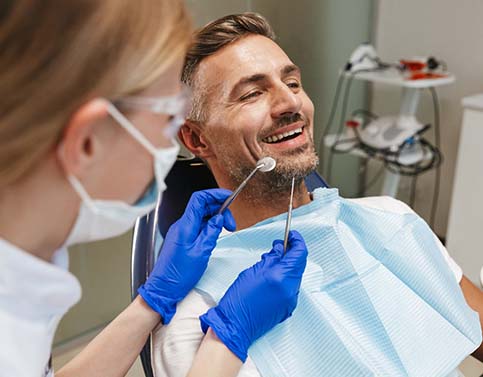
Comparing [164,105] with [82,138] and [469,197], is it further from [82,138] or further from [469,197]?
[469,197]

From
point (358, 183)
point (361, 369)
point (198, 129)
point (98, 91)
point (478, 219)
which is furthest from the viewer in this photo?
point (358, 183)

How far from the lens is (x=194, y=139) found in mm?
1372

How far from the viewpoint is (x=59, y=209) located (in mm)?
576

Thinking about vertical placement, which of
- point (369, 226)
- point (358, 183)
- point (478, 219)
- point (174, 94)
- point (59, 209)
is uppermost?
point (174, 94)

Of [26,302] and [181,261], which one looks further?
[181,261]

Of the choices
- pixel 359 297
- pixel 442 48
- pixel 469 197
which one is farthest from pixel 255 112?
pixel 442 48

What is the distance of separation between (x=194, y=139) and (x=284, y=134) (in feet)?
0.82

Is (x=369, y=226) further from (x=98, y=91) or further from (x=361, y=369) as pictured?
(x=98, y=91)

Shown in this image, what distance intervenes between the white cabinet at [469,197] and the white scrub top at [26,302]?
2.05 m

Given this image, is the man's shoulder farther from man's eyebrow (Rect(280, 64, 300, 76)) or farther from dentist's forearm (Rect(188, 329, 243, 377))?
dentist's forearm (Rect(188, 329, 243, 377))

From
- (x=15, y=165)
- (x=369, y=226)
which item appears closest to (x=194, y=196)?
(x=369, y=226)

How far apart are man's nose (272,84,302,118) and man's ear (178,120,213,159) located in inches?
8.1

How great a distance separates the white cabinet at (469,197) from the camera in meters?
2.27

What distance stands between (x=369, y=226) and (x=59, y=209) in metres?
0.82
